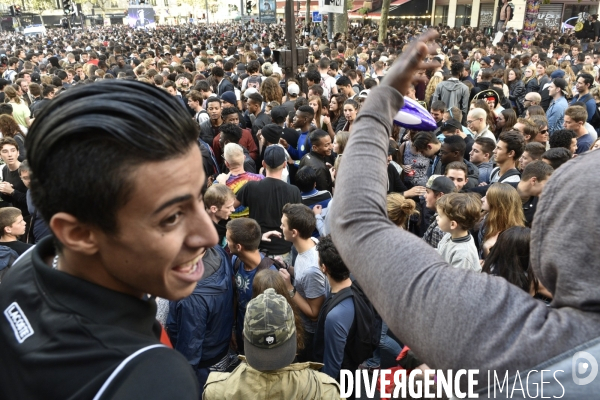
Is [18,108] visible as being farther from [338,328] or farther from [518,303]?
[518,303]

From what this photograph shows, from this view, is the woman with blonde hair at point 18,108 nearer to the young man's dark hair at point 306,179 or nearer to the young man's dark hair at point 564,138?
the young man's dark hair at point 306,179

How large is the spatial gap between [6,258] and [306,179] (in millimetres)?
2716

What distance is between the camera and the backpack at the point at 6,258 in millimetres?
3377

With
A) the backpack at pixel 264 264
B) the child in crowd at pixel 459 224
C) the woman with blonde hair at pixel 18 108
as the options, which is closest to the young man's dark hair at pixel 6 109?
the woman with blonde hair at pixel 18 108

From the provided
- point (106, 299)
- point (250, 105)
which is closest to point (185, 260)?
point (106, 299)

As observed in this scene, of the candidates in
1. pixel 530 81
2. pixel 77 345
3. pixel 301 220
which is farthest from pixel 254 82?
pixel 77 345

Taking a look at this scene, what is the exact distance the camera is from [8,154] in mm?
5395

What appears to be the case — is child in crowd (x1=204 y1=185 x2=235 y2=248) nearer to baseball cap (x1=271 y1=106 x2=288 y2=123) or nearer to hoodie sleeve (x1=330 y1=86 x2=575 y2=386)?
baseball cap (x1=271 y1=106 x2=288 y2=123)

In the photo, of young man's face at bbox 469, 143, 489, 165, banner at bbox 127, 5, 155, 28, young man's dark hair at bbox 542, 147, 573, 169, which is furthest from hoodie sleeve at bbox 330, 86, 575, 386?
banner at bbox 127, 5, 155, 28

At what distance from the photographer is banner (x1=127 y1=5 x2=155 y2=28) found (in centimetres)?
4478

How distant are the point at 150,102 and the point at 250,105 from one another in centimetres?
656

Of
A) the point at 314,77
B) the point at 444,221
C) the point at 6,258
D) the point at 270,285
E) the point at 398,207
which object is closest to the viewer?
the point at 270,285

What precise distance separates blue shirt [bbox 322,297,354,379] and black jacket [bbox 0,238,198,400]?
2.20m

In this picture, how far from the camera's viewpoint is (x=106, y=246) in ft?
3.10
